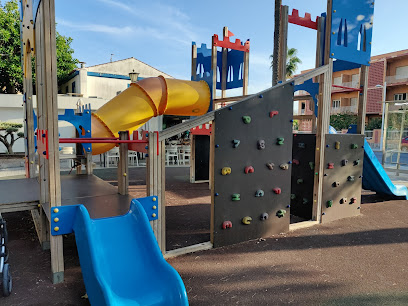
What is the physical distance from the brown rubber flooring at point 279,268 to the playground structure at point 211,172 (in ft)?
0.81

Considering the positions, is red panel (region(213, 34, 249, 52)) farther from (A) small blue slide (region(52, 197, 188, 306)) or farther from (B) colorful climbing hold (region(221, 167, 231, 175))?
(A) small blue slide (region(52, 197, 188, 306))

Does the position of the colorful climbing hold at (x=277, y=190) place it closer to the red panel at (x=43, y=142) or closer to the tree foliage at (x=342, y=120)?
the red panel at (x=43, y=142)

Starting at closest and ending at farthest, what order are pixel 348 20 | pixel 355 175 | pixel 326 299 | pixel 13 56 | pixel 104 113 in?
pixel 326 299 < pixel 348 20 < pixel 355 175 < pixel 104 113 < pixel 13 56

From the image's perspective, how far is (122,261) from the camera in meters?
2.68

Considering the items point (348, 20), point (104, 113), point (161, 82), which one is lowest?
point (104, 113)

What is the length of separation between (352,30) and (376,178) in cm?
323

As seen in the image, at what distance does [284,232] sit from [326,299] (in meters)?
1.87

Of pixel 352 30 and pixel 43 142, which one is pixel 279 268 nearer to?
pixel 43 142

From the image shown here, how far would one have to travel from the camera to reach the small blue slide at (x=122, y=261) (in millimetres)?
2377

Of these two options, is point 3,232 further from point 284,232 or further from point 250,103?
point 284,232

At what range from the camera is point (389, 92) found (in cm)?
3069

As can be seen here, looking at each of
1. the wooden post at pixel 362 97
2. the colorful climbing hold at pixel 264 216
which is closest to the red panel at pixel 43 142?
the colorful climbing hold at pixel 264 216

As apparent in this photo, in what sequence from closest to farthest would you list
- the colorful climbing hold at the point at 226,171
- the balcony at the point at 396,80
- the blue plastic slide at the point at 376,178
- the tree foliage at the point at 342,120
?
the colorful climbing hold at the point at 226,171 < the blue plastic slide at the point at 376,178 < the balcony at the point at 396,80 < the tree foliage at the point at 342,120

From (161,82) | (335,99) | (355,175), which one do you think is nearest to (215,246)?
(355,175)
